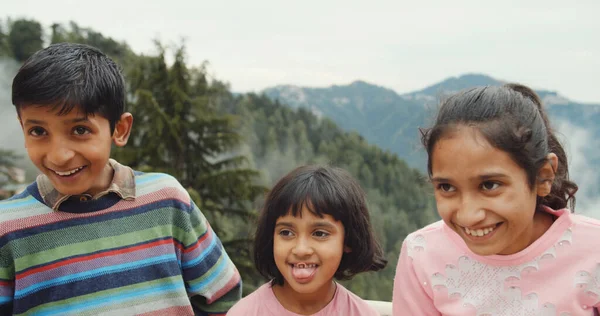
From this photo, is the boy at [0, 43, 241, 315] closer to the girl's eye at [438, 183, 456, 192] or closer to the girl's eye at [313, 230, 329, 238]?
the girl's eye at [313, 230, 329, 238]

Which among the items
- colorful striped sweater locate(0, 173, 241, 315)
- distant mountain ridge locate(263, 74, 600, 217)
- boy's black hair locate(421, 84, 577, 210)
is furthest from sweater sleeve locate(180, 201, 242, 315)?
distant mountain ridge locate(263, 74, 600, 217)

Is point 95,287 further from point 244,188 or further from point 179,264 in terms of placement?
point 244,188

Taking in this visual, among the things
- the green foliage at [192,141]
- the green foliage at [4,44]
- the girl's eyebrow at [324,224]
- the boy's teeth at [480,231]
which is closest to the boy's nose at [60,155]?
the girl's eyebrow at [324,224]

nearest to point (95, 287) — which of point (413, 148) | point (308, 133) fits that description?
point (413, 148)

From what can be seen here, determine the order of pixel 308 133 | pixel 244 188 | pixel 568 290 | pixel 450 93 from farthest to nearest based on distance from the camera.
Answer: pixel 308 133, pixel 244 188, pixel 450 93, pixel 568 290

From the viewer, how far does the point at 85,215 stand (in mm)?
1732

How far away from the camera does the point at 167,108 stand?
1240 centimetres

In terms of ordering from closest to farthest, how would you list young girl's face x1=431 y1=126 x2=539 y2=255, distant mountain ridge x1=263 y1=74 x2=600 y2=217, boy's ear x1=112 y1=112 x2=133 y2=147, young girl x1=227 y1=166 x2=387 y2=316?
young girl's face x1=431 y1=126 x2=539 y2=255, boy's ear x1=112 y1=112 x2=133 y2=147, young girl x1=227 y1=166 x2=387 y2=316, distant mountain ridge x1=263 y1=74 x2=600 y2=217

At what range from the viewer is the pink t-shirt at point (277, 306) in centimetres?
192

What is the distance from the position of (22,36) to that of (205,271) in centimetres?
3034

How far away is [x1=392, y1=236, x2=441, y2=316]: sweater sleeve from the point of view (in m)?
1.87

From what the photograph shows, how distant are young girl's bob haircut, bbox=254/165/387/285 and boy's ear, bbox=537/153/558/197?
25.6 inches

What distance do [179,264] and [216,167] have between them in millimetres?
11139

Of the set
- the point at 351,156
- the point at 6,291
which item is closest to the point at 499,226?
the point at 6,291
